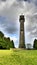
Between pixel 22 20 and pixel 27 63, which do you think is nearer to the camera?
pixel 27 63

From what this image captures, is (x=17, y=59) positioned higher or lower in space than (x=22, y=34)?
lower

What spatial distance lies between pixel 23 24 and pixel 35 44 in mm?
13436

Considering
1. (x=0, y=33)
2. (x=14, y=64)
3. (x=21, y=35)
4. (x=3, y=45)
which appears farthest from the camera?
(x=21, y=35)

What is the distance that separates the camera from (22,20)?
3501 inches

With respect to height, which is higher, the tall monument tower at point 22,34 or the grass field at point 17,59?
the tall monument tower at point 22,34

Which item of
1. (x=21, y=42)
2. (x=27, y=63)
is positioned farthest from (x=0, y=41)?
(x=27, y=63)

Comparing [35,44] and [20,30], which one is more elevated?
[20,30]

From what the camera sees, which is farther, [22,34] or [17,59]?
[22,34]

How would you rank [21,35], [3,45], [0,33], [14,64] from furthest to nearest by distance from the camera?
[21,35], [0,33], [3,45], [14,64]

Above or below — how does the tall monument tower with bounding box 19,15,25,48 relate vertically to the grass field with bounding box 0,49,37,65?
above

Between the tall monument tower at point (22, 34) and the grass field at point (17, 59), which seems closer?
the grass field at point (17, 59)

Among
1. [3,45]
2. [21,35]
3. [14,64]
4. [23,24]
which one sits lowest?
[14,64]

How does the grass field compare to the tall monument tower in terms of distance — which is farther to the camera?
the tall monument tower

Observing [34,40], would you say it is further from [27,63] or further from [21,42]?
[27,63]
